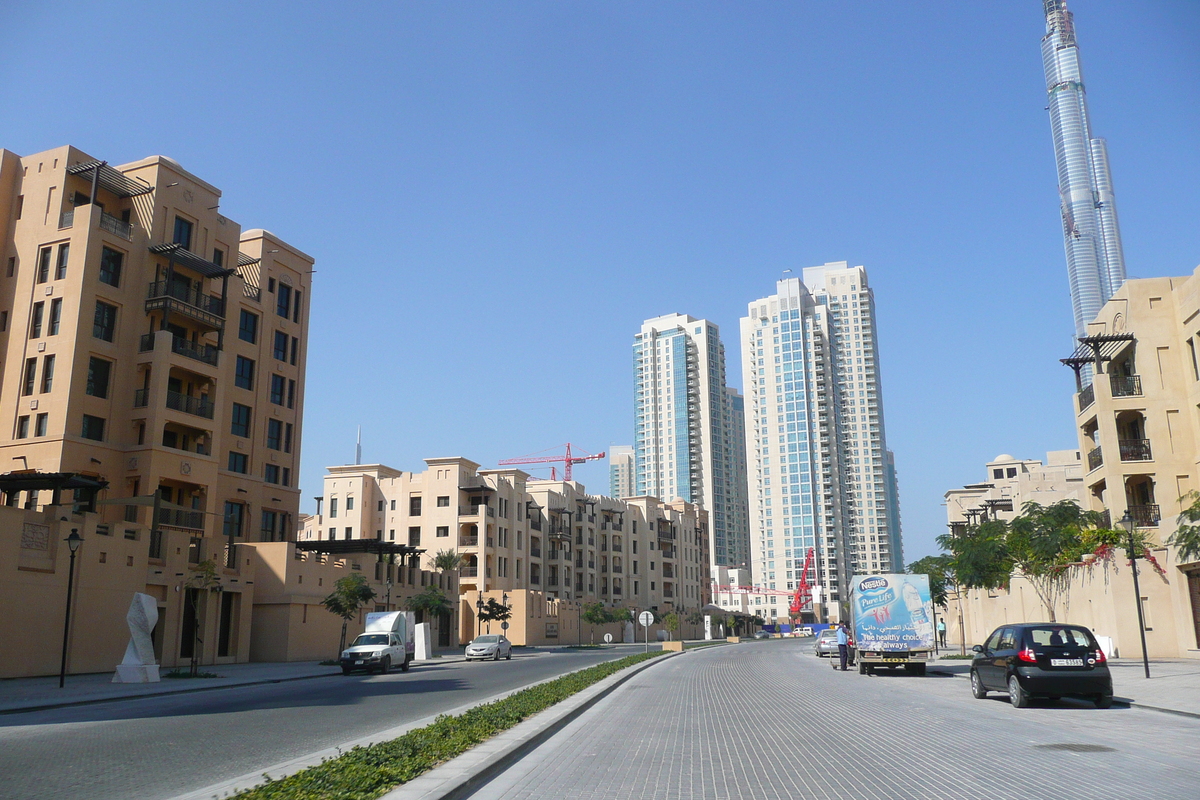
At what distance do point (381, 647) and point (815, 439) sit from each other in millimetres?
140423

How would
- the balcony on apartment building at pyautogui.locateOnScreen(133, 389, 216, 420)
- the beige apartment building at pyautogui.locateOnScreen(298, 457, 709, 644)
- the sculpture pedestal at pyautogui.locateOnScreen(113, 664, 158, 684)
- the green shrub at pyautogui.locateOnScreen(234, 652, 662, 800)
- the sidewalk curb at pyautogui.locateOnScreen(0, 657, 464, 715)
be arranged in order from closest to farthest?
1. the green shrub at pyautogui.locateOnScreen(234, 652, 662, 800)
2. the sidewalk curb at pyautogui.locateOnScreen(0, 657, 464, 715)
3. the sculpture pedestal at pyautogui.locateOnScreen(113, 664, 158, 684)
4. the balcony on apartment building at pyautogui.locateOnScreen(133, 389, 216, 420)
5. the beige apartment building at pyautogui.locateOnScreen(298, 457, 709, 644)

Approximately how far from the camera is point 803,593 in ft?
491

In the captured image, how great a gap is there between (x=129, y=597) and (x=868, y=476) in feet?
532

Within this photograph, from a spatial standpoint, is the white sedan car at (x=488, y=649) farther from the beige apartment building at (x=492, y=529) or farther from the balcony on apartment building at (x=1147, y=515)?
the balcony on apartment building at (x=1147, y=515)

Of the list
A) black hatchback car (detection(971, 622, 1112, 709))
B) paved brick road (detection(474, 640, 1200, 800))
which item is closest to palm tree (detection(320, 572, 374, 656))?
paved brick road (detection(474, 640, 1200, 800))

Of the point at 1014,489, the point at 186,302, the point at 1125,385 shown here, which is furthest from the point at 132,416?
the point at 1014,489

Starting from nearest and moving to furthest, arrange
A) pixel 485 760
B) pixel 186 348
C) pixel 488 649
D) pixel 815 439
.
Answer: pixel 485 760 → pixel 186 348 → pixel 488 649 → pixel 815 439

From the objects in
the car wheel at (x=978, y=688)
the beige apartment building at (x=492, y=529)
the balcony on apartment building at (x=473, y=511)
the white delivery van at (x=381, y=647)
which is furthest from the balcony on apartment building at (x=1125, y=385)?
the balcony on apartment building at (x=473, y=511)

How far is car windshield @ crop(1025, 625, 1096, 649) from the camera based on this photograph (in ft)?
56.2

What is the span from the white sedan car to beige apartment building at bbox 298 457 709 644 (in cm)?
2083

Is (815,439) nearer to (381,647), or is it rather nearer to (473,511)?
(473,511)

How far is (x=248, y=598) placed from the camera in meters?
43.1

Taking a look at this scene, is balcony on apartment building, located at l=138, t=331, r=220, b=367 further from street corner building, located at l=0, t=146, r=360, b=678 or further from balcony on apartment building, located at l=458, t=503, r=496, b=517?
balcony on apartment building, located at l=458, t=503, r=496, b=517

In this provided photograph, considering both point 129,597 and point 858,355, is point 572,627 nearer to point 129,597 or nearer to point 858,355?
point 129,597
